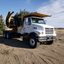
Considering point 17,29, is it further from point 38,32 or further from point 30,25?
point 38,32

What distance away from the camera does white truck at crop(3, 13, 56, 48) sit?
1594cm

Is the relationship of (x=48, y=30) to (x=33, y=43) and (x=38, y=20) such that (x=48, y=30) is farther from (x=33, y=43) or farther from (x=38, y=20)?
(x=38, y=20)

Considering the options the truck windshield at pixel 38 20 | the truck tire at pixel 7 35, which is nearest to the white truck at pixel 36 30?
the truck windshield at pixel 38 20

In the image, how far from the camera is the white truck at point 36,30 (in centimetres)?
1594

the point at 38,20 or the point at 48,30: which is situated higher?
the point at 38,20

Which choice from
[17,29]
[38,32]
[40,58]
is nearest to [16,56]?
[40,58]

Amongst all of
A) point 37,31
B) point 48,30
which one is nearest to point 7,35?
point 37,31

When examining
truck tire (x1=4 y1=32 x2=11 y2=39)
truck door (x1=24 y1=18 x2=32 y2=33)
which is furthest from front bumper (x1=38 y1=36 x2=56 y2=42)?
truck tire (x1=4 y1=32 x2=11 y2=39)

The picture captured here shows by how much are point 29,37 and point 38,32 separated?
1329 mm

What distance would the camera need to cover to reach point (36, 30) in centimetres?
1628

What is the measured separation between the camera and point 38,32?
15.9 meters

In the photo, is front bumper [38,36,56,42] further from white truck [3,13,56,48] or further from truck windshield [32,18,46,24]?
truck windshield [32,18,46,24]

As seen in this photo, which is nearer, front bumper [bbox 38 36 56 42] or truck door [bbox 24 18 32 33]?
front bumper [bbox 38 36 56 42]

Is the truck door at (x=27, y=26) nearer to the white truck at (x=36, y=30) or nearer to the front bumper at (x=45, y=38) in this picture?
the white truck at (x=36, y=30)
